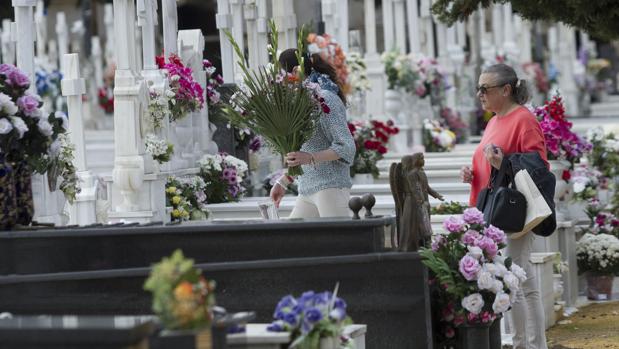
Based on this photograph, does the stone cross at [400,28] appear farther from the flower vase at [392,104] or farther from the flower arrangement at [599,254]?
the flower arrangement at [599,254]

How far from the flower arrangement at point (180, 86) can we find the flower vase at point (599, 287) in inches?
145

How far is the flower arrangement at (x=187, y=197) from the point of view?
37.6 feet

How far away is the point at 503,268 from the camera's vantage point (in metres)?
8.36

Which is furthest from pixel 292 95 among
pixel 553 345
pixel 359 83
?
pixel 359 83

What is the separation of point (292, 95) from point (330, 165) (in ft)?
1.57

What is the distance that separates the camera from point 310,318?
6.07 meters

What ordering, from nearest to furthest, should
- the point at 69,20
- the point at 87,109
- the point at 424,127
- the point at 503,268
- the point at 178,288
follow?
the point at 178,288, the point at 503,268, the point at 424,127, the point at 87,109, the point at 69,20

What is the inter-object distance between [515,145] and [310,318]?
317cm

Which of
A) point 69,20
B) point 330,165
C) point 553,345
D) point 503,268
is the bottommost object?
point 553,345

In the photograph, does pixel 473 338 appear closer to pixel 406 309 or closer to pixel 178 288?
pixel 406 309

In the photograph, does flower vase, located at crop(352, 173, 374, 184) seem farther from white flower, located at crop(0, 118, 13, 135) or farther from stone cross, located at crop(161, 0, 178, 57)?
white flower, located at crop(0, 118, 13, 135)

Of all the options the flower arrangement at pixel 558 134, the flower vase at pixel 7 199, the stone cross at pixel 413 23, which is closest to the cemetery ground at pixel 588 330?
the flower arrangement at pixel 558 134

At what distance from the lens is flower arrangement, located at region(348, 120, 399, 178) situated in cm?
1539

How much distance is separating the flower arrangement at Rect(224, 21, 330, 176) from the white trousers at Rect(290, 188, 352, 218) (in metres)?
0.18
